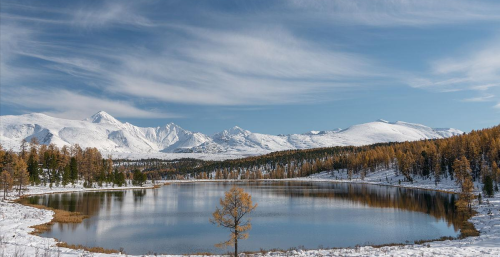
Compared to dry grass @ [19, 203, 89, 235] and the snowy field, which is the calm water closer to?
dry grass @ [19, 203, 89, 235]

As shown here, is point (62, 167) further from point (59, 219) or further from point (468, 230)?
point (468, 230)

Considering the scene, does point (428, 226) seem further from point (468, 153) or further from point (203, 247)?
point (468, 153)

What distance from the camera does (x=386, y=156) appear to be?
200m

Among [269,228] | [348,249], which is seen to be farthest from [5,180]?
[348,249]

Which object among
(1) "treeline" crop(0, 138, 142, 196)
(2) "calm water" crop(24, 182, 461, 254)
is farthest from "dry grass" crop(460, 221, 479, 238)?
(1) "treeline" crop(0, 138, 142, 196)

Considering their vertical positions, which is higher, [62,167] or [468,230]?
[62,167]

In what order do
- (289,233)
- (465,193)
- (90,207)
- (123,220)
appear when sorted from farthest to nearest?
(90,207), (465,193), (123,220), (289,233)

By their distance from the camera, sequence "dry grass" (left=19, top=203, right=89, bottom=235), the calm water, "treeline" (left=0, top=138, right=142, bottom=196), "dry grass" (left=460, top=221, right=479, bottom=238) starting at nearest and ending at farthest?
the calm water
"dry grass" (left=460, top=221, right=479, bottom=238)
"dry grass" (left=19, top=203, right=89, bottom=235)
"treeline" (left=0, top=138, right=142, bottom=196)

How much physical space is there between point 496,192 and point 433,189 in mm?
31864

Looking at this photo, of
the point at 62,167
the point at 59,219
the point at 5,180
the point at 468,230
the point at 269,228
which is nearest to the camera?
the point at 468,230

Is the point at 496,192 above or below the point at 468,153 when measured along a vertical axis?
below

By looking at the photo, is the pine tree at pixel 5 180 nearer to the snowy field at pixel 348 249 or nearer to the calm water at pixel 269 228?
the calm water at pixel 269 228

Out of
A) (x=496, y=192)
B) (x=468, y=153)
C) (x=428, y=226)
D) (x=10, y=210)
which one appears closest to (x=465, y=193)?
(x=428, y=226)

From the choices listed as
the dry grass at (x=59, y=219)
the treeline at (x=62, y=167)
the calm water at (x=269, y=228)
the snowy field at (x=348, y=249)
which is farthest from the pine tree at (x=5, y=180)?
the dry grass at (x=59, y=219)
